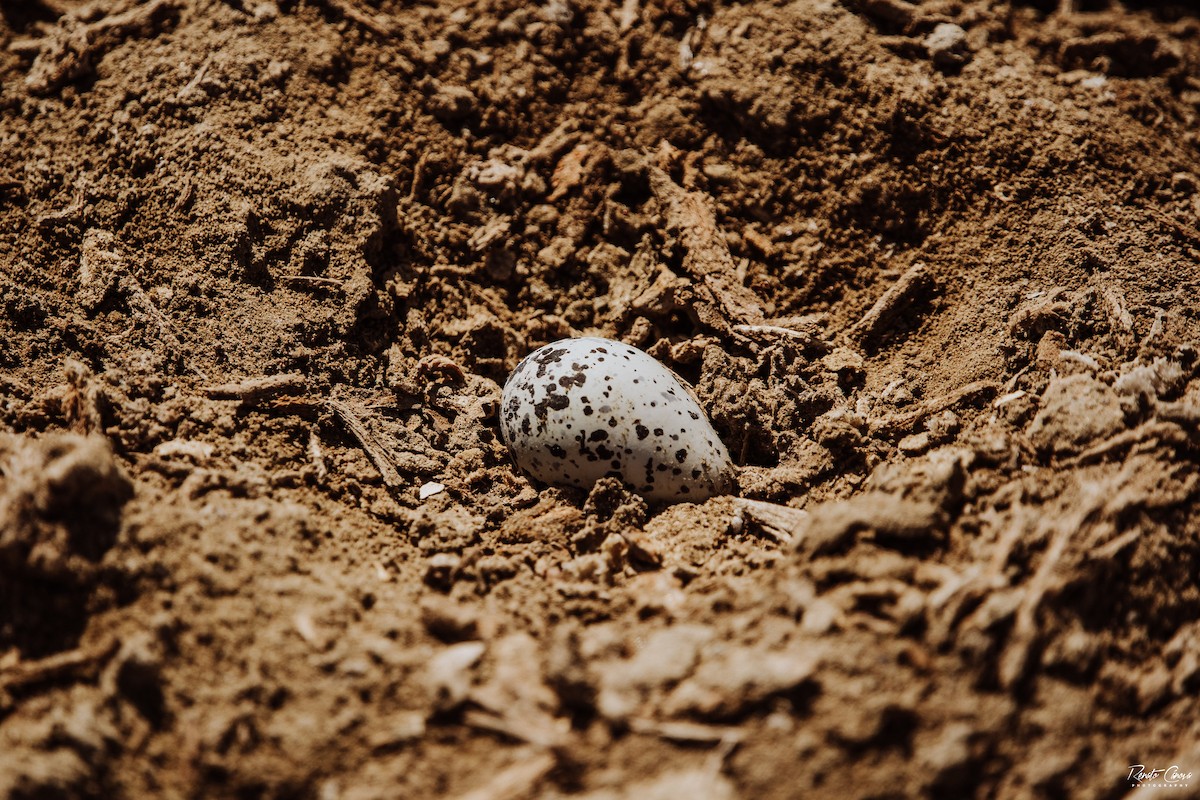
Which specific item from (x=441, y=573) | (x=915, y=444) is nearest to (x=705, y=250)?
(x=915, y=444)

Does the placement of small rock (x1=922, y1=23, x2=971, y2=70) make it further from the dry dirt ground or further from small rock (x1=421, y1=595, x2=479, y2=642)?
small rock (x1=421, y1=595, x2=479, y2=642)

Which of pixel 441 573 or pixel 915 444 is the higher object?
pixel 915 444

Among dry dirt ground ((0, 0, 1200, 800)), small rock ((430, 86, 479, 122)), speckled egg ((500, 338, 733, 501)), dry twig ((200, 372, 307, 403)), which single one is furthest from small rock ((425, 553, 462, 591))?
small rock ((430, 86, 479, 122))

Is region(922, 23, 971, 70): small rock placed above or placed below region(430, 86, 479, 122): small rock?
above

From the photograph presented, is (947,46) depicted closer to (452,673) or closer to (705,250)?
(705,250)

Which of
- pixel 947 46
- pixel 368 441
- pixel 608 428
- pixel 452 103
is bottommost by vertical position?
pixel 368 441

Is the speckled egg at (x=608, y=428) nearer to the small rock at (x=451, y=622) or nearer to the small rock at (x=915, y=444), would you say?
the small rock at (x=915, y=444)

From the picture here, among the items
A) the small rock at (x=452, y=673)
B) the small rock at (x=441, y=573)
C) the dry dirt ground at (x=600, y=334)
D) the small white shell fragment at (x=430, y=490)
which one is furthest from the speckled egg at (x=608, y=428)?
the small rock at (x=452, y=673)
